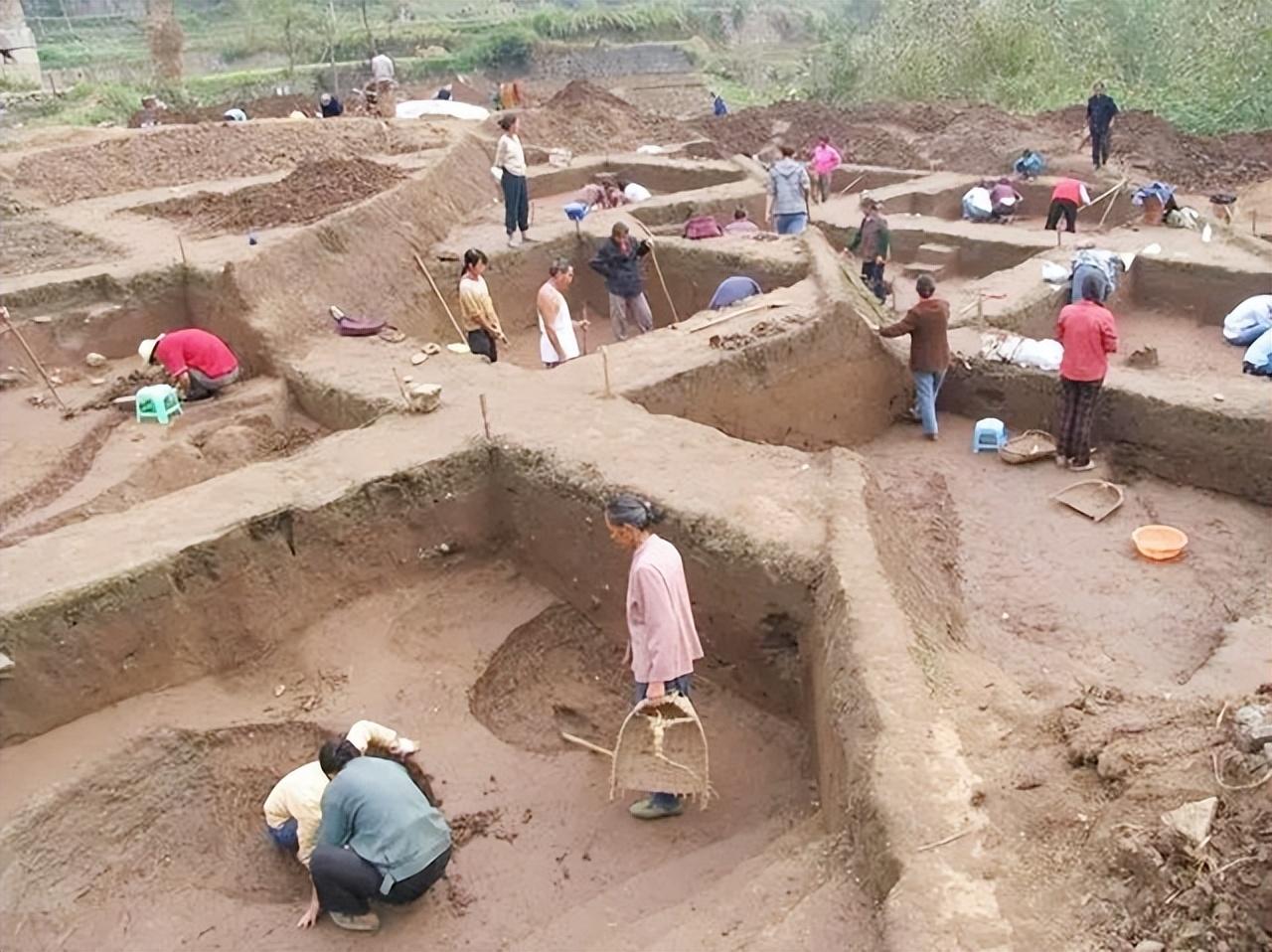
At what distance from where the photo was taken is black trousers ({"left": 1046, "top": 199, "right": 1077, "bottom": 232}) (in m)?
13.7

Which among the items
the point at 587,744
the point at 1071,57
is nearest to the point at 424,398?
the point at 587,744

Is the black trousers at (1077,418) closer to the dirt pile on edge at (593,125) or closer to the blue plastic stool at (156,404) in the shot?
the blue plastic stool at (156,404)

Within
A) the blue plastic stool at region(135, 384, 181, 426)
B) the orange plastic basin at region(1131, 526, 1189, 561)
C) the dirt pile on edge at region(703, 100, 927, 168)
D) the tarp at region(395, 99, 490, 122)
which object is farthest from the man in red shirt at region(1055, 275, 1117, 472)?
the tarp at region(395, 99, 490, 122)

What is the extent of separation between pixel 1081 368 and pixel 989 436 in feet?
3.59

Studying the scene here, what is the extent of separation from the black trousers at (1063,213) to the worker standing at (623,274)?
20.7 ft

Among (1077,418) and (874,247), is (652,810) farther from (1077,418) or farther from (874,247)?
(874,247)

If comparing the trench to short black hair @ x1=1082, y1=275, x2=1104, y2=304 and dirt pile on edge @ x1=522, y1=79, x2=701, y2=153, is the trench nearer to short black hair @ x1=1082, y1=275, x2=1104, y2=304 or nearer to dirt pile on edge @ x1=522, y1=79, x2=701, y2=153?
short black hair @ x1=1082, y1=275, x2=1104, y2=304

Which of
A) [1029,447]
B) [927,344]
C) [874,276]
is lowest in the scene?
[1029,447]

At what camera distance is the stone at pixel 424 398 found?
294 inches

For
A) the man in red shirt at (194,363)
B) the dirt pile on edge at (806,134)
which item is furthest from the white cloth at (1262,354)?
the dirt pile on edge at (806,134)

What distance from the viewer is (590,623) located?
653 centimetres

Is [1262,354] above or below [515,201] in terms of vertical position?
below

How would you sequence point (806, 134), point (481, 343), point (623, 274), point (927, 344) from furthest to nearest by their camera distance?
1. point (806, 134)
2. point (623, 274)
3. point (481, 343)
4. point (927, 344)

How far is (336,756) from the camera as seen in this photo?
460 centimetres
